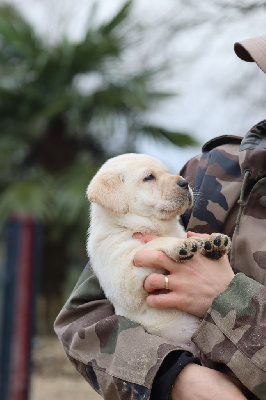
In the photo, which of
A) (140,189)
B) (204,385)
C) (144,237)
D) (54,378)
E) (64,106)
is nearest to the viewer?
(204,385)

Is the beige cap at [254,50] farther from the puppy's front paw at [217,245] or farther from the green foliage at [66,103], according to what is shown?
the green foliage at [66,103]

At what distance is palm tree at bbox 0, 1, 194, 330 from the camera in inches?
387

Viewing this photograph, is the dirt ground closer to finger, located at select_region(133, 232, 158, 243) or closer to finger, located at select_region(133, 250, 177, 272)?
finger, located at select_region(133, 232, 158, 243)

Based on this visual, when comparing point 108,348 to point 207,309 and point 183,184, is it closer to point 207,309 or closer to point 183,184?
point 207,309

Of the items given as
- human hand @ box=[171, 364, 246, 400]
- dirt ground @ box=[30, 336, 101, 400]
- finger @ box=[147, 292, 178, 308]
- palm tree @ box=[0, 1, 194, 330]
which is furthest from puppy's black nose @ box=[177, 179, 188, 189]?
palm tree @ box=[0, 1, 194, 330]

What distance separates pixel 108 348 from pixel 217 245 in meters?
0.52

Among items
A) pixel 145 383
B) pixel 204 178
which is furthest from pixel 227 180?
pixel 145 383

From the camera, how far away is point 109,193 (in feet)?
8.32

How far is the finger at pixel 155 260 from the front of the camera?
2178 mm

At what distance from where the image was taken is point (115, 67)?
33.6ft

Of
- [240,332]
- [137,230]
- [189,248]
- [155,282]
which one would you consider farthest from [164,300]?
[137,230]

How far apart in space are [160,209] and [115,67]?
8029 millimetres

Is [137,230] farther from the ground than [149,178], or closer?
closer

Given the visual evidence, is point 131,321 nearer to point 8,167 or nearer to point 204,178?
point 204,178
